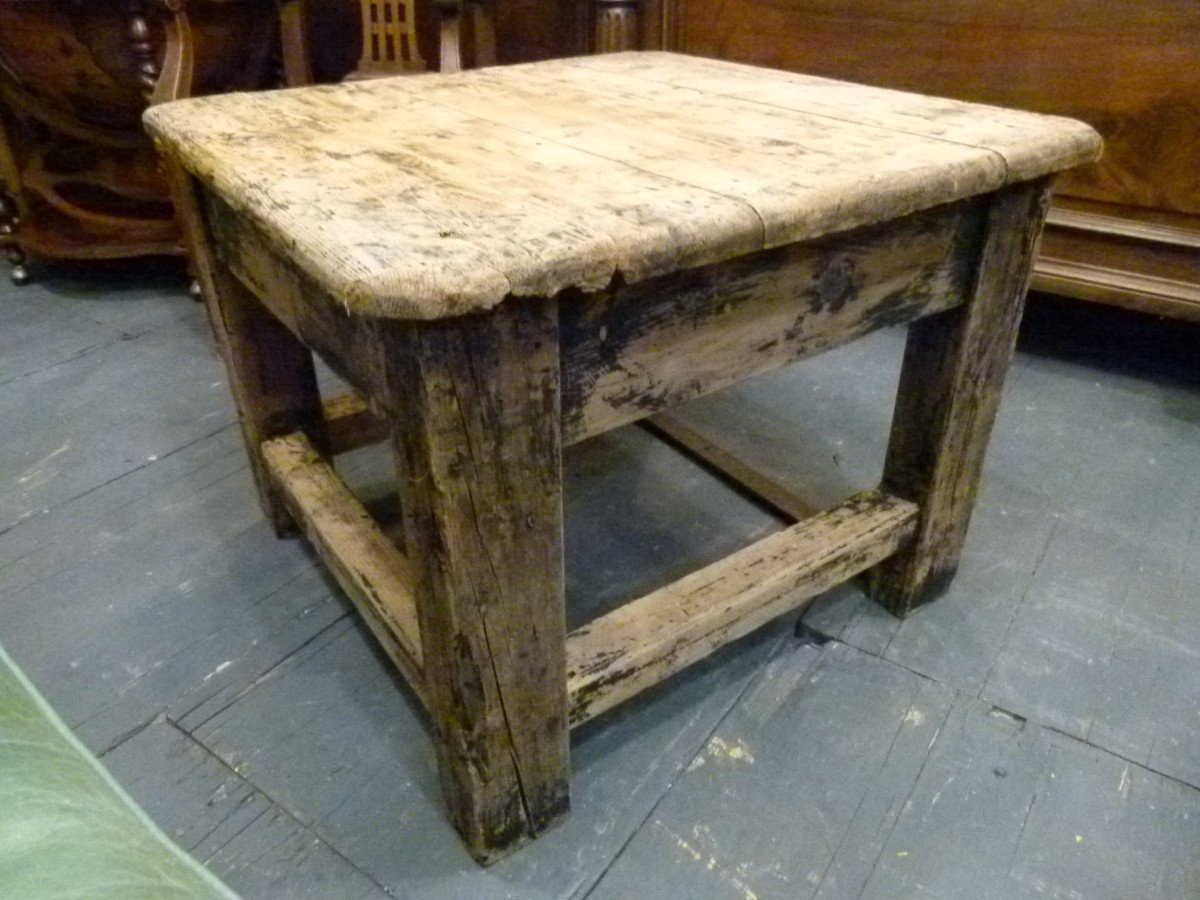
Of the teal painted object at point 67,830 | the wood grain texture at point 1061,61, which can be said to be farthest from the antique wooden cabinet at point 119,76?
the teal painted object at point 67,830

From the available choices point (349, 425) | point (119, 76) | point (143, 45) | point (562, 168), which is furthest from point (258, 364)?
point (119, 76)

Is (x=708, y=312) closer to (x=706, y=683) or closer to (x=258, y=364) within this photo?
(x=706, y=683)

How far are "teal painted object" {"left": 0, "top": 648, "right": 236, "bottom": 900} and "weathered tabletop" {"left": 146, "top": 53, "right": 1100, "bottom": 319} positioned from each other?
31 cm

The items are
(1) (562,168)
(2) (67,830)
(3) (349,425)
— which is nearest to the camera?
(2) (67,830)

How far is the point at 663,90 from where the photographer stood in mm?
1008

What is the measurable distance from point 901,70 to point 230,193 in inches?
49.5

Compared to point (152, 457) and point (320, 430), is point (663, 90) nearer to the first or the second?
point (320, 430)

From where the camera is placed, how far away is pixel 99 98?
1.80 metres

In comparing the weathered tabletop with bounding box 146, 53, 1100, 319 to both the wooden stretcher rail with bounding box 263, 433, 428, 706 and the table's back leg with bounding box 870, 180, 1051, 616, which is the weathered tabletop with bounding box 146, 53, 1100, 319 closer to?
the table's back leg with bounding box 870, 180, 1051, 616

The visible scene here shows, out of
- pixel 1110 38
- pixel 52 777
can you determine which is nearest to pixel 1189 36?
pixel 1110 38

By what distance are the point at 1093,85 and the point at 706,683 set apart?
3.66 ft

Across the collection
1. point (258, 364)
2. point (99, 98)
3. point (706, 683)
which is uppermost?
point (99, 98)

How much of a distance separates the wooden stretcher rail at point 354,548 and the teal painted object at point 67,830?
45cm

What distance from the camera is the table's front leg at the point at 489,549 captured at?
57 cm
